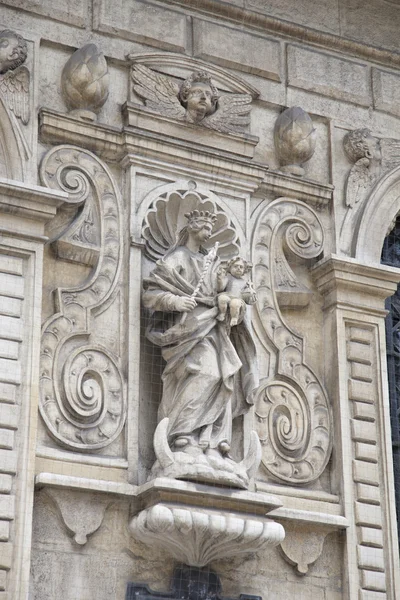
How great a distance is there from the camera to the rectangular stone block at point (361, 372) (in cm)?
1253

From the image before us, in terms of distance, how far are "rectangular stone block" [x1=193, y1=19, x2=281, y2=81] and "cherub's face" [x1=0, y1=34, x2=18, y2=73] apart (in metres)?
1.79

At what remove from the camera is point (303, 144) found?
1299 centimetres

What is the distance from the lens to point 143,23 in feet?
42.0

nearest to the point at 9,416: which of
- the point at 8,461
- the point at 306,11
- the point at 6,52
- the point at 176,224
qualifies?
the point at 8,461

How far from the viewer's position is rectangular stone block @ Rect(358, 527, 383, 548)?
1197 centimetres

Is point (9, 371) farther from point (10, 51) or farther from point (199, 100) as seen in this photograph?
point (199, 100)

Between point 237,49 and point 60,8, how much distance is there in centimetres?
167

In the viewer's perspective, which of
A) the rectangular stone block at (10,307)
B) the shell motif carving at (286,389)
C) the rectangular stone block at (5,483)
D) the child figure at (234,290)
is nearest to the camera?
the rectangular stone block at (5,483)

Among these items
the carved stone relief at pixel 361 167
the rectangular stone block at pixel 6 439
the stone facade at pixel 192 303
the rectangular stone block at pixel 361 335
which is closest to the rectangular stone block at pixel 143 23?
the stone facade at pixel 192 303

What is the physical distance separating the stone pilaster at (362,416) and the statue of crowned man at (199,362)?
40.3 inches

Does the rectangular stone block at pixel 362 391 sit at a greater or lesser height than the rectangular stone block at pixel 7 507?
greater

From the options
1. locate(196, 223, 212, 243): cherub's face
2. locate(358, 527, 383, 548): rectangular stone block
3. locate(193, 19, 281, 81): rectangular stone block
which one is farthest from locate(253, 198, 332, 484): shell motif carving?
locate(193, 19, 281, 81): rectangular stone block

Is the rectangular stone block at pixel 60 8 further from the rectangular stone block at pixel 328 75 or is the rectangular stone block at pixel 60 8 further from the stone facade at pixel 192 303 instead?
the rectangular stone block at pixel 328 75

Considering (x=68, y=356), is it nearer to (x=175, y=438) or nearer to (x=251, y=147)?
(x=175, y=438)
